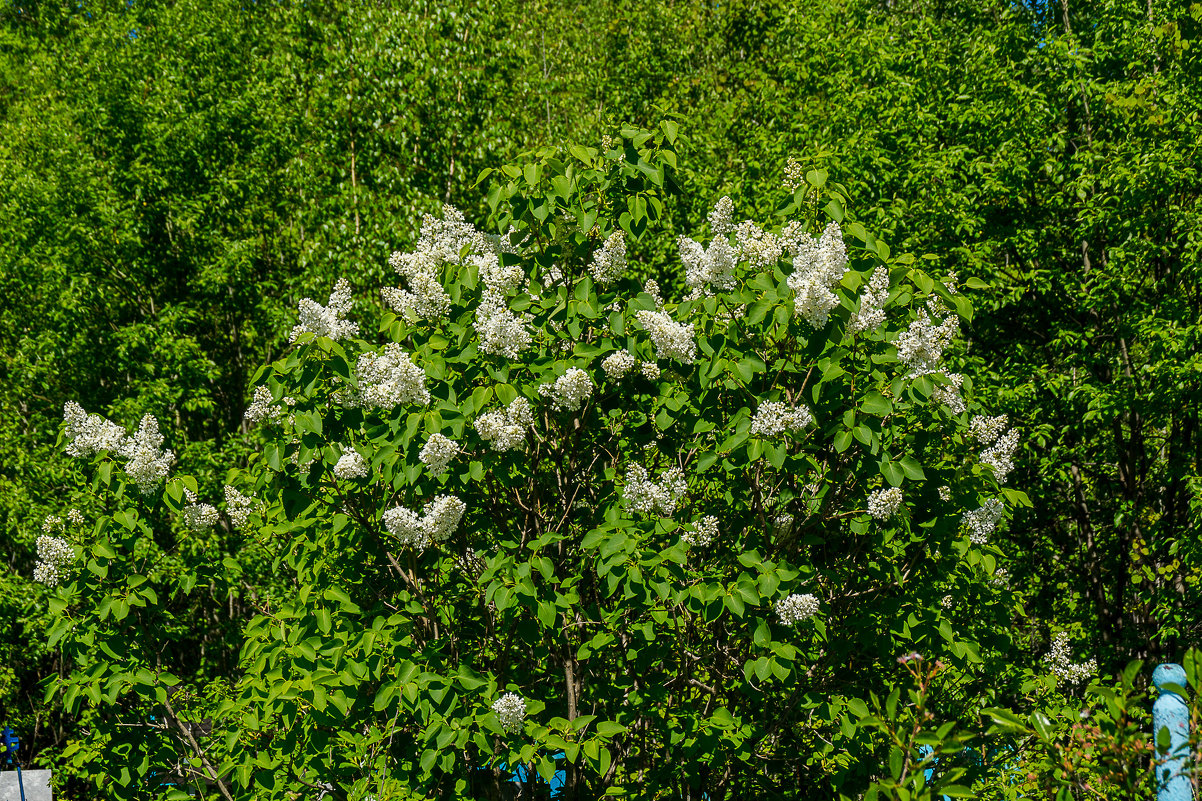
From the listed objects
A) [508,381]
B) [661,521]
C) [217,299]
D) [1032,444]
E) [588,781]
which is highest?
[508,381]

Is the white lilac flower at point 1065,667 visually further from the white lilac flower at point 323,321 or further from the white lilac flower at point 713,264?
the white lilac flower at point 323,321

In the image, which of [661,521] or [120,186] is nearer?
[661,521]

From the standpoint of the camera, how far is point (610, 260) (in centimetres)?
408

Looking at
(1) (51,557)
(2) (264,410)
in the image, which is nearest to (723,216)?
Result: (2) (264,410)

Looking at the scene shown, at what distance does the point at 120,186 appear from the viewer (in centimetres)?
1291

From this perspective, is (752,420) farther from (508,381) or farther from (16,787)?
(16,787)

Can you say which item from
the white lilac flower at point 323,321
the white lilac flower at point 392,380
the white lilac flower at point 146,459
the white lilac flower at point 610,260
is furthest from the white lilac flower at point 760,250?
the white lilac flower at point 146,459

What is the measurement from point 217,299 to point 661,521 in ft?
40.3

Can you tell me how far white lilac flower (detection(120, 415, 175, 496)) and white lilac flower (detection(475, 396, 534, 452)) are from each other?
1.47 metres

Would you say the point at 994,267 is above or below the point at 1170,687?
below

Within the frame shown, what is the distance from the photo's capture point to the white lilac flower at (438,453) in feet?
11.7

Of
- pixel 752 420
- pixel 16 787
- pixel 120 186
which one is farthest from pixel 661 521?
pixel 120 186

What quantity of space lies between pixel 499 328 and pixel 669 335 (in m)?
0.69

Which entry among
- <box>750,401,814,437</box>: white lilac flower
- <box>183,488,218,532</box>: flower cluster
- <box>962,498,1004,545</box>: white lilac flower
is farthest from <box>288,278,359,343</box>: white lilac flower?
<box>962,498,1004,545</box>: white lilac flower
